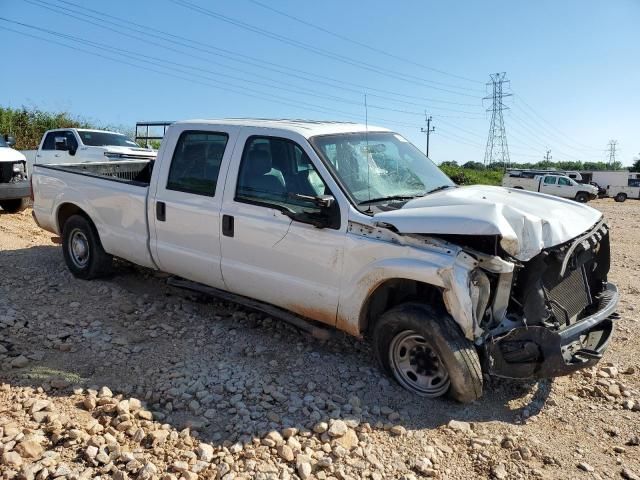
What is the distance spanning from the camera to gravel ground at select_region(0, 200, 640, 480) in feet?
9.91

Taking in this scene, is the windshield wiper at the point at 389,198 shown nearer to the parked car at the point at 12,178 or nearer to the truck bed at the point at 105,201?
the truck bed at the point at 105,201

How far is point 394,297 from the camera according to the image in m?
4.04

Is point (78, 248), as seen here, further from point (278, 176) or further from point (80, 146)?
point (80, 146)

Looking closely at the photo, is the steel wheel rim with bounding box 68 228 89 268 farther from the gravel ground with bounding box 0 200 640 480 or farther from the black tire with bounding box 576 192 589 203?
the black tire with bounding box 576 192 589 203

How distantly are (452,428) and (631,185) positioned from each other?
41.9m

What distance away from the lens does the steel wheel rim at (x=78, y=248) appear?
6.11 metres

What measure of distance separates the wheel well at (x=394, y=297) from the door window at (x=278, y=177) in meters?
0.76

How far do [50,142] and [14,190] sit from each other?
3.99 metres

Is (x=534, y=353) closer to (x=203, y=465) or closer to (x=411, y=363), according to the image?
(x=411, y=363)

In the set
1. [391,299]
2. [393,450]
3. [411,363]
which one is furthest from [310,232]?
[393,450]

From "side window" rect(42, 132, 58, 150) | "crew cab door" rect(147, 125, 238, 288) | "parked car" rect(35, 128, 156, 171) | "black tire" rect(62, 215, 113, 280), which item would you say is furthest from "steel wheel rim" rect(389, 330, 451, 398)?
"side window" rect(42, 132, 58, 150)

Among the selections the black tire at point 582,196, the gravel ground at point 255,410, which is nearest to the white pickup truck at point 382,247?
the gravel ground at point 255,410

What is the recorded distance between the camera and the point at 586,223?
3998mm

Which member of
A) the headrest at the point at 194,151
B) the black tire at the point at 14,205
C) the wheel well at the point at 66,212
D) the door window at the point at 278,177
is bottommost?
the black tire at the point at 14,205
